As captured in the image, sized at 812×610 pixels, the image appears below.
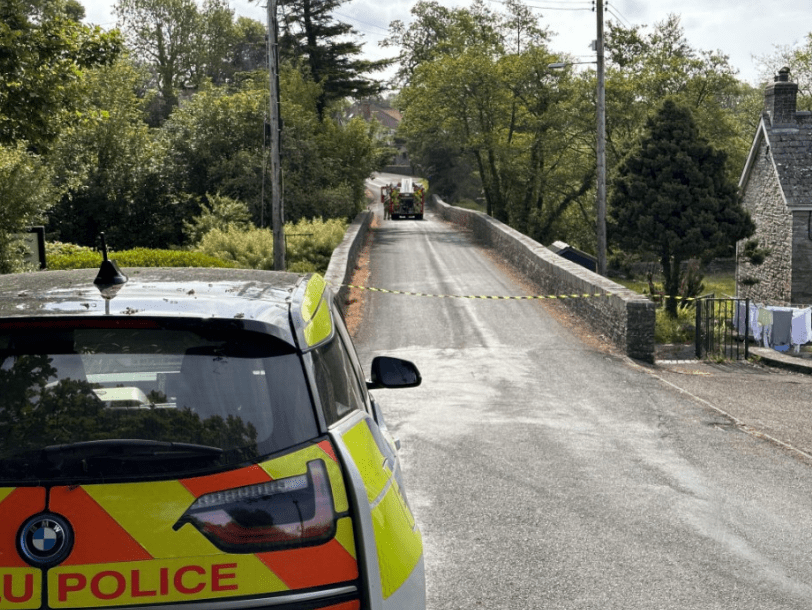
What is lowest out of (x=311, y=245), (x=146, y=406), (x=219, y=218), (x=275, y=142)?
(x=311, y=245)

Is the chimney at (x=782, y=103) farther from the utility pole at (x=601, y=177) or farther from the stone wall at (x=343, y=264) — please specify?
the stone wall at (x=343, y=264)

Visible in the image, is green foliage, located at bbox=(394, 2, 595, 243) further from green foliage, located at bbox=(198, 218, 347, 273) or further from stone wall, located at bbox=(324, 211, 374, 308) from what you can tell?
green foliage, located at bbox=(198, 218, 347, 273)

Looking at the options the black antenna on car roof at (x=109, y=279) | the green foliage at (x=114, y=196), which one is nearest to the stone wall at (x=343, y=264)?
the green foliage at (x=114, y=196)

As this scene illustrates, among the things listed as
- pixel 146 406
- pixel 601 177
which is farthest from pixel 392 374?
pixel 601 177

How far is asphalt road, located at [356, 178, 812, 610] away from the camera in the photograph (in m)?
6.04

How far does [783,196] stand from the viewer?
3684 centimetres

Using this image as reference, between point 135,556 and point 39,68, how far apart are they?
385 inches

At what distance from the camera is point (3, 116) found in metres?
11.4

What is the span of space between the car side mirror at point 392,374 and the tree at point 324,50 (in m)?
52.7

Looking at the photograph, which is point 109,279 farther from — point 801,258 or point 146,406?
point 801,258

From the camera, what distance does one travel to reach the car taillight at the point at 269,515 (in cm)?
Answer: 274

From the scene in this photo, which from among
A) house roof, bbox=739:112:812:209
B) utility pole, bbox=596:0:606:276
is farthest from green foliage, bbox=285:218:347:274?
house roof, bbox=739:112:812:209

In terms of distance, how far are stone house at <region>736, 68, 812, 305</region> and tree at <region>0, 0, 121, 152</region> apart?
29499 mm

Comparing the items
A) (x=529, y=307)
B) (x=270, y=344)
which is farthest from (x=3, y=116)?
(x=529, y=307)
